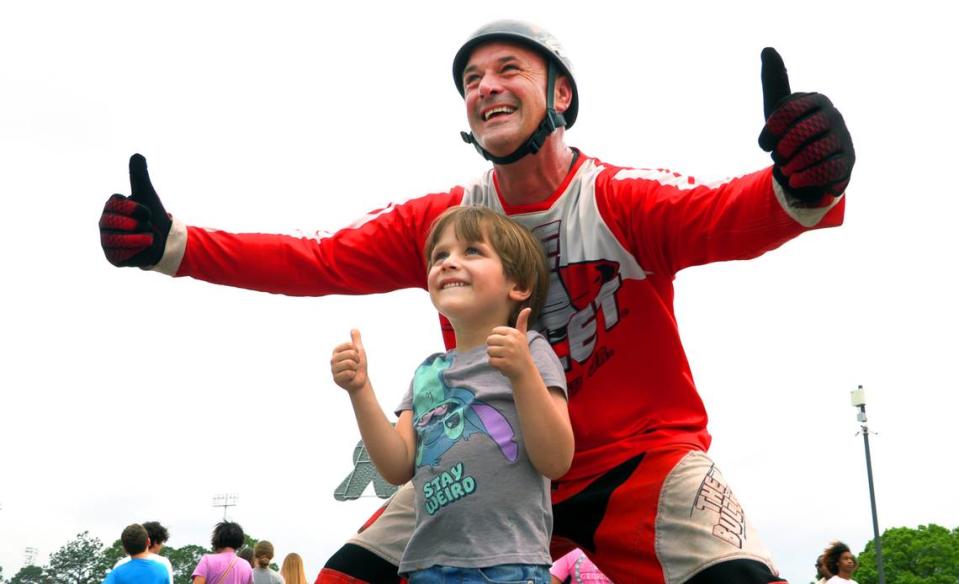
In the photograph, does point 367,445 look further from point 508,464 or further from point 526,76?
point 526,76

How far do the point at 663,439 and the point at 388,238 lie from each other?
1207mm

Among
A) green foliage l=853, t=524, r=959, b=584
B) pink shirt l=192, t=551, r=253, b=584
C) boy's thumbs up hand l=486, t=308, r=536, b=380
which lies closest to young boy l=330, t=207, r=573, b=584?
boy's thumbs up hand l=486, t=308, r=536, b=380

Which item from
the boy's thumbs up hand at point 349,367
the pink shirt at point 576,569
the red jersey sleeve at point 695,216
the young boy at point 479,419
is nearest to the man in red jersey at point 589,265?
the red jersey sleeve at point 695,216

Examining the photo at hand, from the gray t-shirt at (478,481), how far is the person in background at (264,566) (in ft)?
20.8

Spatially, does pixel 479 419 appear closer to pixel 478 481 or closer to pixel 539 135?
pixel 478 481

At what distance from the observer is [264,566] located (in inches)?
354

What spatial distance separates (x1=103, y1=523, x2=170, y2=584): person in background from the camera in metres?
7.40

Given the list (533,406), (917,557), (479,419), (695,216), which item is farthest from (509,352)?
(917,557)

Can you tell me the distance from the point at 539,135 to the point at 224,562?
19.2ft

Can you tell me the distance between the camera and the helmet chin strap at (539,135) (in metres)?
3.37

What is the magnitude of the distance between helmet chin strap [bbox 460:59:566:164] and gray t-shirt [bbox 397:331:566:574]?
2.36 feet

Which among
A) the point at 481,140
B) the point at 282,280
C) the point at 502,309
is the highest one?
the point at 481,140

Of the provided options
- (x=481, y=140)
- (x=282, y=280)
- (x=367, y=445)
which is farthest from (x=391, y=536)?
(x=481, y=140)

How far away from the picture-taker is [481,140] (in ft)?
11.2
